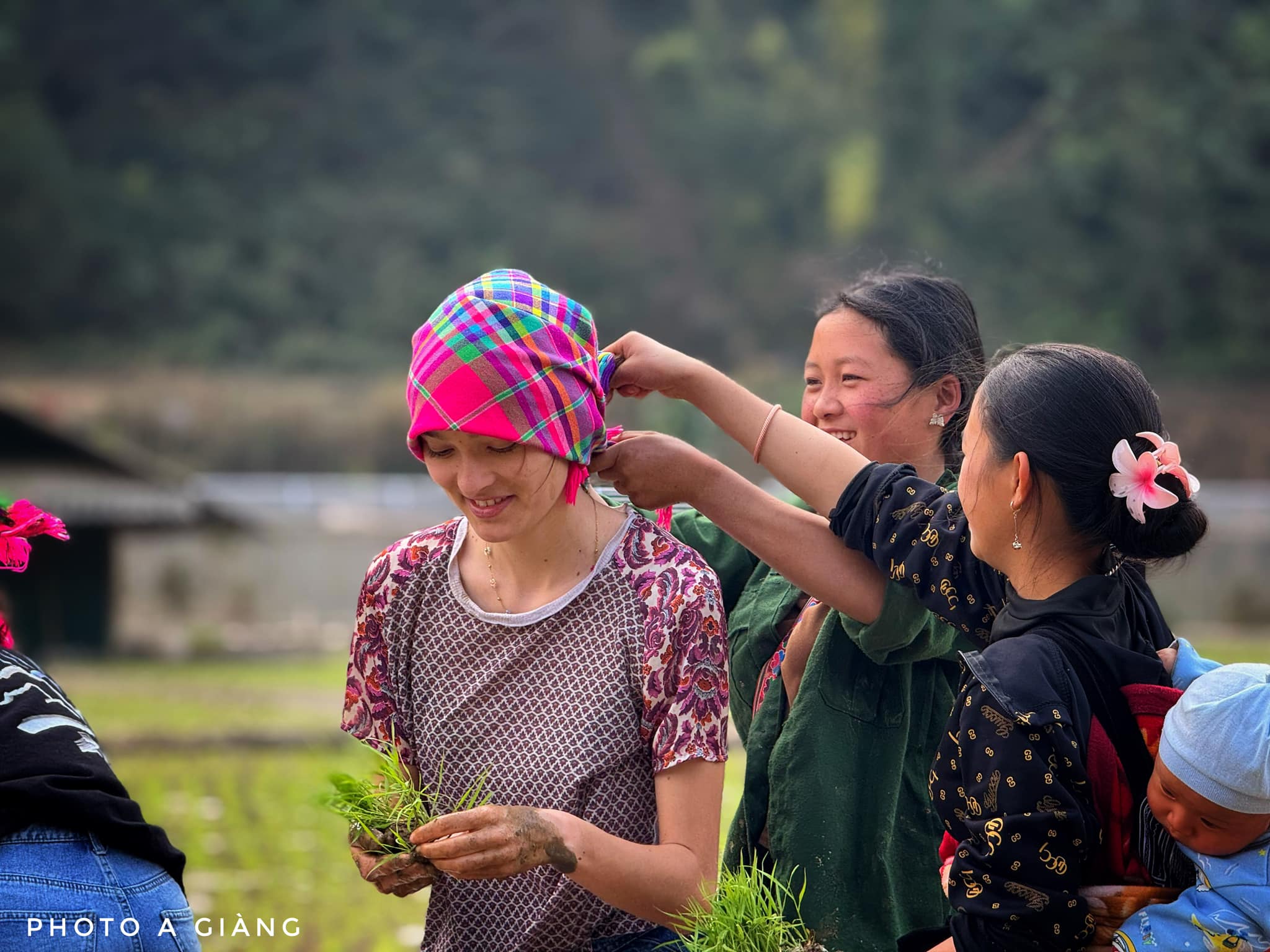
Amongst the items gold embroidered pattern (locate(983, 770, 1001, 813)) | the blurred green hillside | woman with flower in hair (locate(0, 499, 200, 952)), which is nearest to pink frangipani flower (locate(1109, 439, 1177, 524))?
gold embroidered pattern (locate(983, 770, 1001, 813))

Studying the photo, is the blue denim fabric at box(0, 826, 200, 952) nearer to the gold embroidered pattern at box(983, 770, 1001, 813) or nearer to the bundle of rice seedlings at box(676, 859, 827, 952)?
the bundle of rice seedlings at box(676, 859, 827, 952)

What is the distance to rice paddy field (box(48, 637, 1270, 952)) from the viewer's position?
6980 millimetres

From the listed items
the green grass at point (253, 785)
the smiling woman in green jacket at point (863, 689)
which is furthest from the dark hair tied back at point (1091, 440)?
the green grass at point (253, 785)

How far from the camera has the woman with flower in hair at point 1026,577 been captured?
1.68m

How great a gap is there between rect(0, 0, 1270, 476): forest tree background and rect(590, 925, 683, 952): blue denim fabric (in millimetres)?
29417

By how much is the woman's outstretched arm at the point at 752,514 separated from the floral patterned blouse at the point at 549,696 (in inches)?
3.1

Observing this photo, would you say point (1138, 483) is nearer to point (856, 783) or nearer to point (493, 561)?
point (856, 783)

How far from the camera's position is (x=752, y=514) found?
2.17 metres

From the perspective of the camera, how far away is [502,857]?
1.80m

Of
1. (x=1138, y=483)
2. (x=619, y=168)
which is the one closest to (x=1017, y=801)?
(x=1138, y=483)

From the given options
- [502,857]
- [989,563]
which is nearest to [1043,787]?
[989,563]

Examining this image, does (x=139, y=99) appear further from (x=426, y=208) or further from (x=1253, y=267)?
(x=1253, y=267)

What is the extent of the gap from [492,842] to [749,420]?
2.61 feet

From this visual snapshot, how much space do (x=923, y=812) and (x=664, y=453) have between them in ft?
2.50
